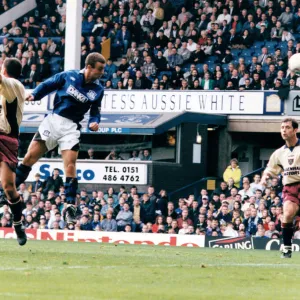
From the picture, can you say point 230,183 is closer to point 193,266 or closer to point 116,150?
point 116,150

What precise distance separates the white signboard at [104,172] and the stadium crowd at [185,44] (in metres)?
2.63

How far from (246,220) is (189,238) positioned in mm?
1982

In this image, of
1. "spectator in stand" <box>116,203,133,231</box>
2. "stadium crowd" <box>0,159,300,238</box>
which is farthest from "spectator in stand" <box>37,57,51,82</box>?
"spectator in stand" <box>116,203,133,231</box>

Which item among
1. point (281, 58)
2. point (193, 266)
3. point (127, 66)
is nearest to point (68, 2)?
point (127, 66)

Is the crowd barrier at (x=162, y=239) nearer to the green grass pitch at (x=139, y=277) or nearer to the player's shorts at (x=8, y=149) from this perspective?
the green grass pitch at (x=139, y=277)

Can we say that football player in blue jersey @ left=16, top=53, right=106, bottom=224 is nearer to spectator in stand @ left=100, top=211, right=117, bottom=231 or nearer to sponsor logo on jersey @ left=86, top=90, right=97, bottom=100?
sponsor logo on jersey @ left=86, top=90, right=97, bottom=100

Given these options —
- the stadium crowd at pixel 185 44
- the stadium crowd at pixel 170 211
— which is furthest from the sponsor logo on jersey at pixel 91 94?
the stadium crowd at pixel 185 44

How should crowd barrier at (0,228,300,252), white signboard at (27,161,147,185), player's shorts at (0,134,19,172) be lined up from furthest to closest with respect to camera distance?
white signboard at (27,161,147,185) → crowd barrier at (0,228,300,252) → player's shorts at (0,134,19,172)

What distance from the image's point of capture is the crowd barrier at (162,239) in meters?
20.7

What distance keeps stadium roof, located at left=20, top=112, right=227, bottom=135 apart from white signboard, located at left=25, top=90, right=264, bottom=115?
23 cm

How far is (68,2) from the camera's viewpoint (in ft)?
97.6

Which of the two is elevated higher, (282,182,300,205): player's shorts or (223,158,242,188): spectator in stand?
(223,158,242,188): spectator in stand

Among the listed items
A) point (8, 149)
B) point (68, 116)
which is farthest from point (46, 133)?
point (8, 149)

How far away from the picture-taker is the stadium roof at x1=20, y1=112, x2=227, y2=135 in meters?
29.1
